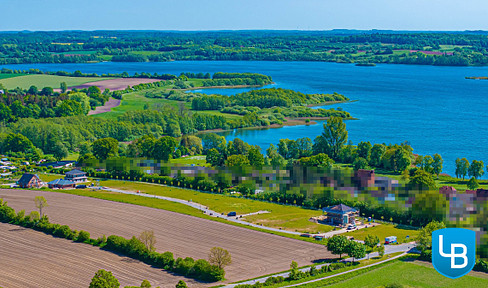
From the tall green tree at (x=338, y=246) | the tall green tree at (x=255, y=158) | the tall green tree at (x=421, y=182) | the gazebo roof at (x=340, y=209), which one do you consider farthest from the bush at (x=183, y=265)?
the tall green tree at (x=255, y=158)

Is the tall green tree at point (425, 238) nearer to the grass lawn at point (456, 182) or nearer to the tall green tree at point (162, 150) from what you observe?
the grass lawn at point (456, 182)

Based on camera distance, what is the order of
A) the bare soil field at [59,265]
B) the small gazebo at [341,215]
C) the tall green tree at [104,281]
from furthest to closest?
the small gazebo at [341,215] < the bare soil field at [59,265] < the tall green tree at [104,281]

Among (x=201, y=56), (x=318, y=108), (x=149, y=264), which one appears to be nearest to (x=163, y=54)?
(x=201, y=56)

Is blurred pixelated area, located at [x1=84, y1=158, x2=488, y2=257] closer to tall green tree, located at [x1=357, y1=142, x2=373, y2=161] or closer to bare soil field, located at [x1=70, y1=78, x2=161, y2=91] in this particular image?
tall green tree, located at [x1=357, y1=142, x2=373, y2=161]

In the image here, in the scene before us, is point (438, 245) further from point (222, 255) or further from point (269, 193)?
point (269, 193)

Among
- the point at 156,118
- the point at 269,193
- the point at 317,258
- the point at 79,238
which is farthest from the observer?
the point at 156,118

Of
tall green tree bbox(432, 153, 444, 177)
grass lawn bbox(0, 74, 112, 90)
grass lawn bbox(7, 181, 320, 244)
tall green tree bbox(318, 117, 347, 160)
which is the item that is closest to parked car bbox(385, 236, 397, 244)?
grass lawn bbox(7, 181, 320, 244)

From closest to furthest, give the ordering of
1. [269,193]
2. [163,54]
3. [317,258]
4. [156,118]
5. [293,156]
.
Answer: [317,258], [269,193], [293,156], [156,118], [163,54]
